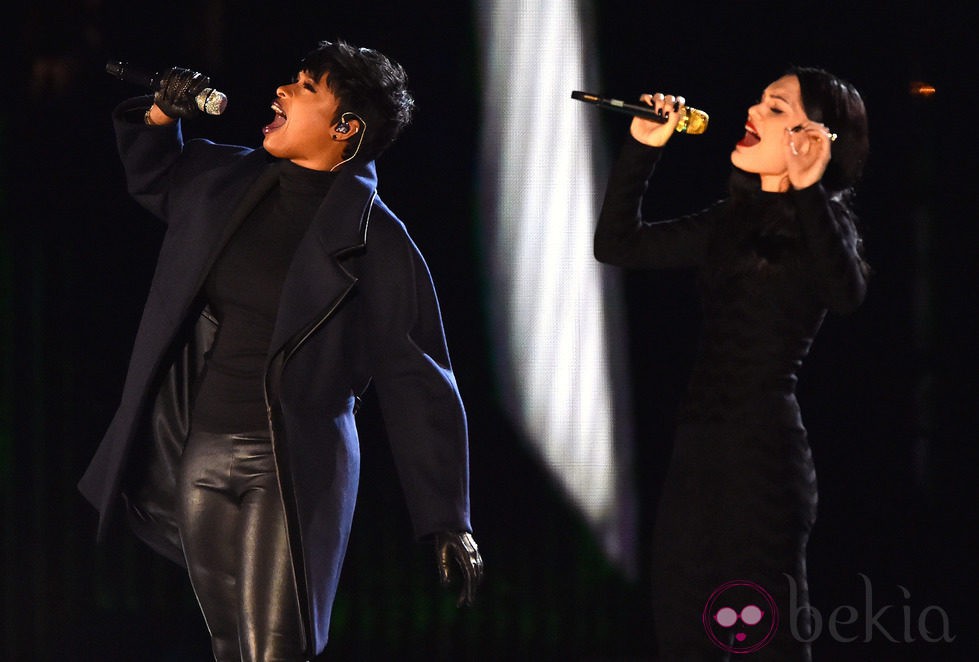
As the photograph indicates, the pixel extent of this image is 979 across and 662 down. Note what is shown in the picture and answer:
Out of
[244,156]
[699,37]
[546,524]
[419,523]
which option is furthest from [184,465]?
[699,37]

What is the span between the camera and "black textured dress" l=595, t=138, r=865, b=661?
2.07 meters

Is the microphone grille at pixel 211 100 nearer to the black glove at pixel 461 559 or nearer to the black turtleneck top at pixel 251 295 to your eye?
the black turtleneck top at pixel 251 295

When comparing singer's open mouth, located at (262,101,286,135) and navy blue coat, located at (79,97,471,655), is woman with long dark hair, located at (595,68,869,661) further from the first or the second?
singer's open mouth, located at (262,101,286,135)

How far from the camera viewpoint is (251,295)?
7.79 feet

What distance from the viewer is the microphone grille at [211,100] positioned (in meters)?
2.35

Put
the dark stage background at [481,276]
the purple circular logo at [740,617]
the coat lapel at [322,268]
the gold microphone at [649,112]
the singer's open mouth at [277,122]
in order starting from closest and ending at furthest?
1. the purple circular logo at [740,617]
2. the gold microphone at [649,112]
3. the coat lapel at [322,268]
4. the singer's open mouth at [277,122]
5. the dark stage background at [481,276]

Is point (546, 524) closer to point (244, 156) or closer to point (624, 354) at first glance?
point (624, 354)

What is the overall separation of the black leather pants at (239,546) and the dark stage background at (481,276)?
998mm

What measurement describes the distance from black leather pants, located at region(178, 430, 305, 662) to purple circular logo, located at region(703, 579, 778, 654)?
0.69 metres

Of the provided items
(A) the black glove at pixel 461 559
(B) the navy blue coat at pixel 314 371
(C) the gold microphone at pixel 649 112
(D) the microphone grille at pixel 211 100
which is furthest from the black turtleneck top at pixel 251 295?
(C) the gold microphone at pixel 649 112

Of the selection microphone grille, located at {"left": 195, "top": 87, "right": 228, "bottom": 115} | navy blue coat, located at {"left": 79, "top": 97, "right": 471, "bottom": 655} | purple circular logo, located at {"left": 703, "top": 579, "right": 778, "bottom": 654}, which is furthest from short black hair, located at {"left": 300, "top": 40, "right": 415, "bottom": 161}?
purple circular logo, located at {"left": 703, "top": 579, "right": 778, "bottom": 654}

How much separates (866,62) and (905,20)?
0.42ft

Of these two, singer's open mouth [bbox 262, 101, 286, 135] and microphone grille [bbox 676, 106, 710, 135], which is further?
singer's open mouth [bbox 262, 101, 286, 135]

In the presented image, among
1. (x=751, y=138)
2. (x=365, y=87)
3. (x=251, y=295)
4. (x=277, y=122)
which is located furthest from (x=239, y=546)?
(x=751, y=138)
